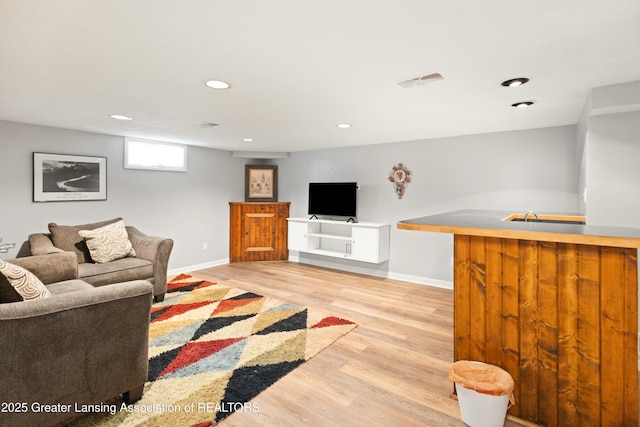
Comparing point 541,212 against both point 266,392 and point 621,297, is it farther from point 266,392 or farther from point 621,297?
point 266,392

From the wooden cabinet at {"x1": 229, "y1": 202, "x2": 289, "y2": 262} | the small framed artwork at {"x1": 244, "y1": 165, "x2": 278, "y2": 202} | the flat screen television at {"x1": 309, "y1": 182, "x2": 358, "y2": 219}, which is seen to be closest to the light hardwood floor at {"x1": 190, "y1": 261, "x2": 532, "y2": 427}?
the flat screen television at {"x1": 309, "y1": 182, "x2": 358, "y2": 219}

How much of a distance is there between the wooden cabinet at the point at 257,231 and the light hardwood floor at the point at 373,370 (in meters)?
1.67

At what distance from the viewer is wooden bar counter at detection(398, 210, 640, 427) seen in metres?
1.60

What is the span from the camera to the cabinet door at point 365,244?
15.5 feet

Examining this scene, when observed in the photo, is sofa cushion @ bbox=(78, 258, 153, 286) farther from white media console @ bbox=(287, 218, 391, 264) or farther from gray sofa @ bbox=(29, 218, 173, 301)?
white media console @ bbox=(287, 218, 391, 264)

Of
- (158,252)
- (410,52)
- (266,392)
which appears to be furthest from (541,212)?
(158,252)

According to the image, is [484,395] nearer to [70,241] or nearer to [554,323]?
[554,323]

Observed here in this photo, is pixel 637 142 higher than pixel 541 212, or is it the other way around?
pixel 637 142

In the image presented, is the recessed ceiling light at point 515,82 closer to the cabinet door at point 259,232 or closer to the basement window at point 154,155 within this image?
the cabinet door at point 259,232

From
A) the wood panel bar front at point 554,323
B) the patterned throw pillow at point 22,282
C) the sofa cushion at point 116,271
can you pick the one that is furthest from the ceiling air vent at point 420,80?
the sofa cushion at point 116,271

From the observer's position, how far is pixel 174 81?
224 centimetres

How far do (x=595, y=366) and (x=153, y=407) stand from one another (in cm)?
251

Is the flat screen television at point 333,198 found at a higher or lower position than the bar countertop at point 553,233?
higher

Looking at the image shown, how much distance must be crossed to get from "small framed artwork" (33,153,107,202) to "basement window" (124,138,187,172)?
1.23ft
